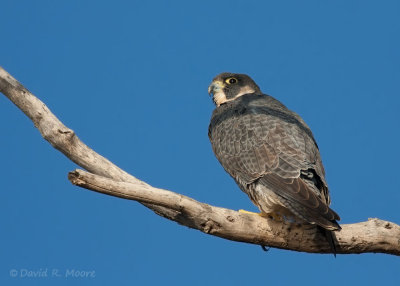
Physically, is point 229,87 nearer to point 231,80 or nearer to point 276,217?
point 231,80

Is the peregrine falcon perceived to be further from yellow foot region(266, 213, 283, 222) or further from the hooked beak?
the hooked beak

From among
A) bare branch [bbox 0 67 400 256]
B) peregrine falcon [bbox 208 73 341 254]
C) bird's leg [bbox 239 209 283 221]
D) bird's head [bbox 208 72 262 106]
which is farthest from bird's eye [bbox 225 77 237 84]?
bare branch [bbox 0 67 400 256]

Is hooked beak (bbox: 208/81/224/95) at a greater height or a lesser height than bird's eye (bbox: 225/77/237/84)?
lesser

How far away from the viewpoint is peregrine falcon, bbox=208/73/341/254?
173 inches

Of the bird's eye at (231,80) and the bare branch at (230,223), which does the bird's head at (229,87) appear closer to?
the bird's eye at (231,80)

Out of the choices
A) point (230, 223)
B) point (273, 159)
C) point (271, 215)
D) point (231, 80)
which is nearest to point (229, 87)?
point (231, 80)

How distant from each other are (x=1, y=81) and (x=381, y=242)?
336 cm

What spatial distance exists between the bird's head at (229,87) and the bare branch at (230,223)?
6.35 feet

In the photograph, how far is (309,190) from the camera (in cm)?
444

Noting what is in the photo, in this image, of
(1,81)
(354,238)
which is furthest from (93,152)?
(354,238)

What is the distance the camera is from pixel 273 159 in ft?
15.8

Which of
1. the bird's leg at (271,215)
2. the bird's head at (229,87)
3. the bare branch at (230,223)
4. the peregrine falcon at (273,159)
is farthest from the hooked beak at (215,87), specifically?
the bare branch at (230,223)

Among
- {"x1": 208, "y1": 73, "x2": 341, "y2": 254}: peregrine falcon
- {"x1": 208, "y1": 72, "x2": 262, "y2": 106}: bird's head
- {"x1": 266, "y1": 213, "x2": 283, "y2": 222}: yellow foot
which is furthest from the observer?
{"x1": 208, "y1": 72, "x2": 262, "y2": 106}: bird's head

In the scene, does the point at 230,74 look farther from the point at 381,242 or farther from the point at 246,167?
the point at 381,242
